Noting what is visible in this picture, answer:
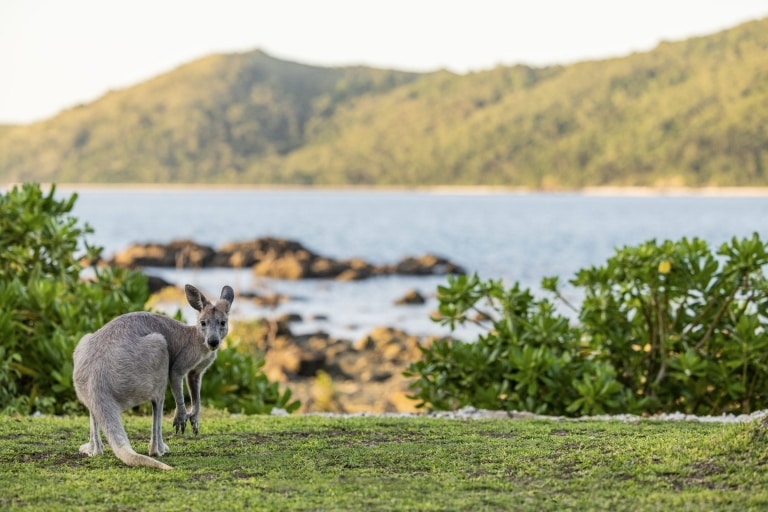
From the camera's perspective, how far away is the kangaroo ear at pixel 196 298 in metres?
6.25

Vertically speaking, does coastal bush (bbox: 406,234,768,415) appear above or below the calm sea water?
above

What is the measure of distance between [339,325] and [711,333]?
92.0ft

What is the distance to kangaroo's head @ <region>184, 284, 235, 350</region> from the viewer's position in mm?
6160

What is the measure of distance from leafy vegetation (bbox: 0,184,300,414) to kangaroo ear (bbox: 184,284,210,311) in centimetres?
374

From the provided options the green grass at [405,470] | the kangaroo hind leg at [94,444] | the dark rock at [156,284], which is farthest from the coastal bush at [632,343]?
the dark rock at [156,284]

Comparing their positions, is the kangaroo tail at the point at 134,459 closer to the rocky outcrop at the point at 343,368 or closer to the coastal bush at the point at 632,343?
the coastal bush at the point at 632,343

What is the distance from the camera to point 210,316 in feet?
20.5

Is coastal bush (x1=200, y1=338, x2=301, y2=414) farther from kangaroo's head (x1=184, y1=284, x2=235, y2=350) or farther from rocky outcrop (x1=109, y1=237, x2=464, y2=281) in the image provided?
rocky outcrop (x1=109, y1=237, x2=464, y2=281)

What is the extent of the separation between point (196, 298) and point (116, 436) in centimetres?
100

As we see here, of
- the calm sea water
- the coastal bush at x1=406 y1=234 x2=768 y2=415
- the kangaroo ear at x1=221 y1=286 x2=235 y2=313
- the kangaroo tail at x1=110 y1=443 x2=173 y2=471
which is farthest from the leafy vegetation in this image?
the calm sea water

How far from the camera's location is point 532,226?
11556cm

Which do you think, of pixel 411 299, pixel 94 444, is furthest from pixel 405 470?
pixel 411 299

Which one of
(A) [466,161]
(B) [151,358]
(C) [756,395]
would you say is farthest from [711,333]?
(A) [466,161]

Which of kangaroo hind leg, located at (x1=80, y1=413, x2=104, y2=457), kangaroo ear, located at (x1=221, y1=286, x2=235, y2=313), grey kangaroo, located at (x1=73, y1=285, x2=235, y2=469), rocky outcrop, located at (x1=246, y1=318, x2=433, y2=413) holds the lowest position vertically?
rocky outcrop, located at (x1=246, y1=318, x2=433, y2=413)
